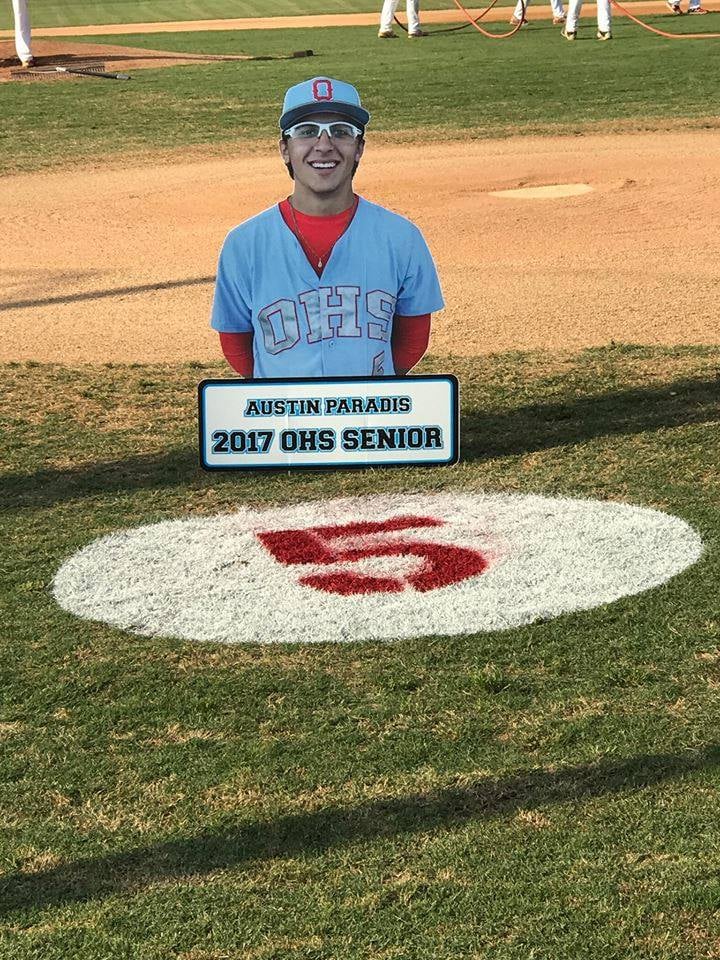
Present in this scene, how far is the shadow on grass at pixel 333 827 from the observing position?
3.89 metres

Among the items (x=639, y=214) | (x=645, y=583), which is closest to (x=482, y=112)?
(x=639, y=214)

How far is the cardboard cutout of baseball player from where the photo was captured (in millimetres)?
3398

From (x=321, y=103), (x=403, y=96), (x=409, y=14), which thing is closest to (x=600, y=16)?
(x=409, y=14)

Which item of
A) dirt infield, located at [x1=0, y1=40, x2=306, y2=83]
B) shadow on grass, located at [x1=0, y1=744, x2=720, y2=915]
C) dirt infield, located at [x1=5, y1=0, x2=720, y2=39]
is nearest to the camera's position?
shadow on grass, located at [x1=0, y1=744, x2=720, y2=915]

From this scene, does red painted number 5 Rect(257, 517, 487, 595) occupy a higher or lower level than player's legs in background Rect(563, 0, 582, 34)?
lower

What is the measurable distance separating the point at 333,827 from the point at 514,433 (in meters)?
3.98

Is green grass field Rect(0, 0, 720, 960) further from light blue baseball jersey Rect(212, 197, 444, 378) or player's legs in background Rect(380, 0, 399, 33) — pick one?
player's legs in background Rect(380, 0, 399, 33)

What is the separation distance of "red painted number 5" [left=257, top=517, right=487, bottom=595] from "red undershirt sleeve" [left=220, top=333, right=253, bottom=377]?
2168mm

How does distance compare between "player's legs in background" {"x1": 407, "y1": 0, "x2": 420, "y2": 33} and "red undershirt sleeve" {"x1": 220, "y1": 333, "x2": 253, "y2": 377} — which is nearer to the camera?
"red undershirt sleeve" {"x1": 220, "y1": 333, "x2": 253, "y2": 377}

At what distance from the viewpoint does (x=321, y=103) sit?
11.1 ft

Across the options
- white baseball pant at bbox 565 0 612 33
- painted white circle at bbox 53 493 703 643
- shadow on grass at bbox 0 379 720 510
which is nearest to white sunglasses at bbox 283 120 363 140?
painted white circle at bbox 53 493 703 643

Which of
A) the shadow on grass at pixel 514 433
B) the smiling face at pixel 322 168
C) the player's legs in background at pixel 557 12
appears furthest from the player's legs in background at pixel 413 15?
the smiling face at pixel 322 168

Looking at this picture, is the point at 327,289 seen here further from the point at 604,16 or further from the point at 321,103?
the point at 604,16

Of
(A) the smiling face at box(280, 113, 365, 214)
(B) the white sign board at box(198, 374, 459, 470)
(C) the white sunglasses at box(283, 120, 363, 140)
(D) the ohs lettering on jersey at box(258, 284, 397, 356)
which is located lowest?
(B) the white sign board at box(198, 374, 459, 470)
